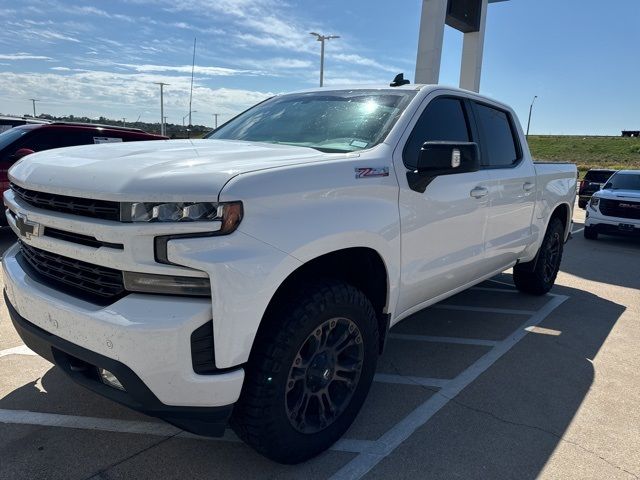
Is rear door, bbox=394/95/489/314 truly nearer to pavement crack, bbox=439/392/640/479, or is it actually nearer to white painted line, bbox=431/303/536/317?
pavement crack, bbox=439/392/640/479

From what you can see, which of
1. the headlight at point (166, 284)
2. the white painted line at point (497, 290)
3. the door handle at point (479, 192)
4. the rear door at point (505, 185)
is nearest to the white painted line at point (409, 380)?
the rear door at point (505, 185)

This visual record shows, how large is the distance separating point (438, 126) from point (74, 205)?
2.39 m

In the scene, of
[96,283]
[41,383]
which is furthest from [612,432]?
[41,383]

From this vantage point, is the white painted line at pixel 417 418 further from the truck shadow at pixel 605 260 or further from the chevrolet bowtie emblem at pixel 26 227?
the truck shadow at pixel 605 260

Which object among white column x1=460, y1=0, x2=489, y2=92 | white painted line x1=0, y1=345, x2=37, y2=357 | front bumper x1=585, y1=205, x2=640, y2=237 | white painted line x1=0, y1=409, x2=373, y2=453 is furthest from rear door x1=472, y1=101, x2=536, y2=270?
white column x1=460, y1=0, x2=489, y2=92

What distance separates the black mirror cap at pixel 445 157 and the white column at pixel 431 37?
35.9ft

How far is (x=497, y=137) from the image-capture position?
451 cm

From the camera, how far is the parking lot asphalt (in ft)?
8.44

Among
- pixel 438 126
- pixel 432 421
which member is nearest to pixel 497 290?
pixel 438 126

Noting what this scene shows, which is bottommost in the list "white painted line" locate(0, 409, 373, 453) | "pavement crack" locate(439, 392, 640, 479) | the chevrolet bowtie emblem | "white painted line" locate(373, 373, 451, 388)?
"white painted line" locate(373, 373, 451, 388)

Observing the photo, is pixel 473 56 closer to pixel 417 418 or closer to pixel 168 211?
pixel 417 418

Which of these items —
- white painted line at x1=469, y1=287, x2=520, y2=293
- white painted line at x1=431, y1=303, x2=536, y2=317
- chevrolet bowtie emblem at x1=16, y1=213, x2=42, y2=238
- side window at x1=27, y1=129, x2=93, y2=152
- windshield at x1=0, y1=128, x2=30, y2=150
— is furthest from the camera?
side window at x1=27, y1=129, x2=93, y2=152

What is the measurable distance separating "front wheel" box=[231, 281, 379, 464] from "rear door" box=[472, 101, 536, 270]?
1765 mm

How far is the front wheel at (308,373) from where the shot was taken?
2.24 meters
